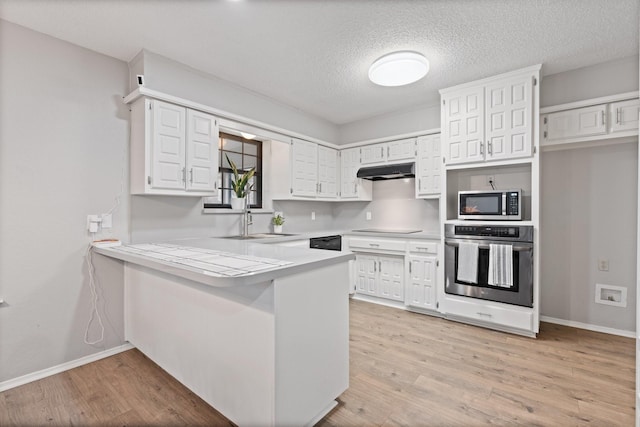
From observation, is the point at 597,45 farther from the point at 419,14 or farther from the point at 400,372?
the point at 400,372

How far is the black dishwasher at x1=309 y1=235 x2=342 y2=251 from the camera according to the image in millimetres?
3620

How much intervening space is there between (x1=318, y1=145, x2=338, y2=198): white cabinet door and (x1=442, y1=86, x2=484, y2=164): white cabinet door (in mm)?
1649

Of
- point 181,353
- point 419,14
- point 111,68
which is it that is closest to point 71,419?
point 181,353

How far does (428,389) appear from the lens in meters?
1.96

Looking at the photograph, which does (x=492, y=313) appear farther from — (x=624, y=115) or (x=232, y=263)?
(x=232, y=263)

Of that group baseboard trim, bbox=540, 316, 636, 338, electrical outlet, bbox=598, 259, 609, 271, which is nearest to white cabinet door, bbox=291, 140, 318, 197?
baseboard trim, bbox=540, 316, 636, 338

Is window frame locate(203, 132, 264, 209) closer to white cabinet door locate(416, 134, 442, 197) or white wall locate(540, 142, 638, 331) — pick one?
white cabinet door locate(416, 134, 442, 197)

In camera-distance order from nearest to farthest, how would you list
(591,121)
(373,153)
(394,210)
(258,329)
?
(258,329), (591,121), (373,153), (394,210)

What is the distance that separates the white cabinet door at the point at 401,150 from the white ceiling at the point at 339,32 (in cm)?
90

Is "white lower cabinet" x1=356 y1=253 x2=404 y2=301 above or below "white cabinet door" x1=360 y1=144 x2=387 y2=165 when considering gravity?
below

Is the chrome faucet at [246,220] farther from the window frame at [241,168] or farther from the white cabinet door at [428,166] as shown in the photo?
the white cabinet door at [428,166]

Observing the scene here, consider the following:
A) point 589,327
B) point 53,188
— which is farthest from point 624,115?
point 53,188

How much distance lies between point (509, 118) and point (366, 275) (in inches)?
94.0

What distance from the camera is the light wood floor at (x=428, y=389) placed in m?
1.71
